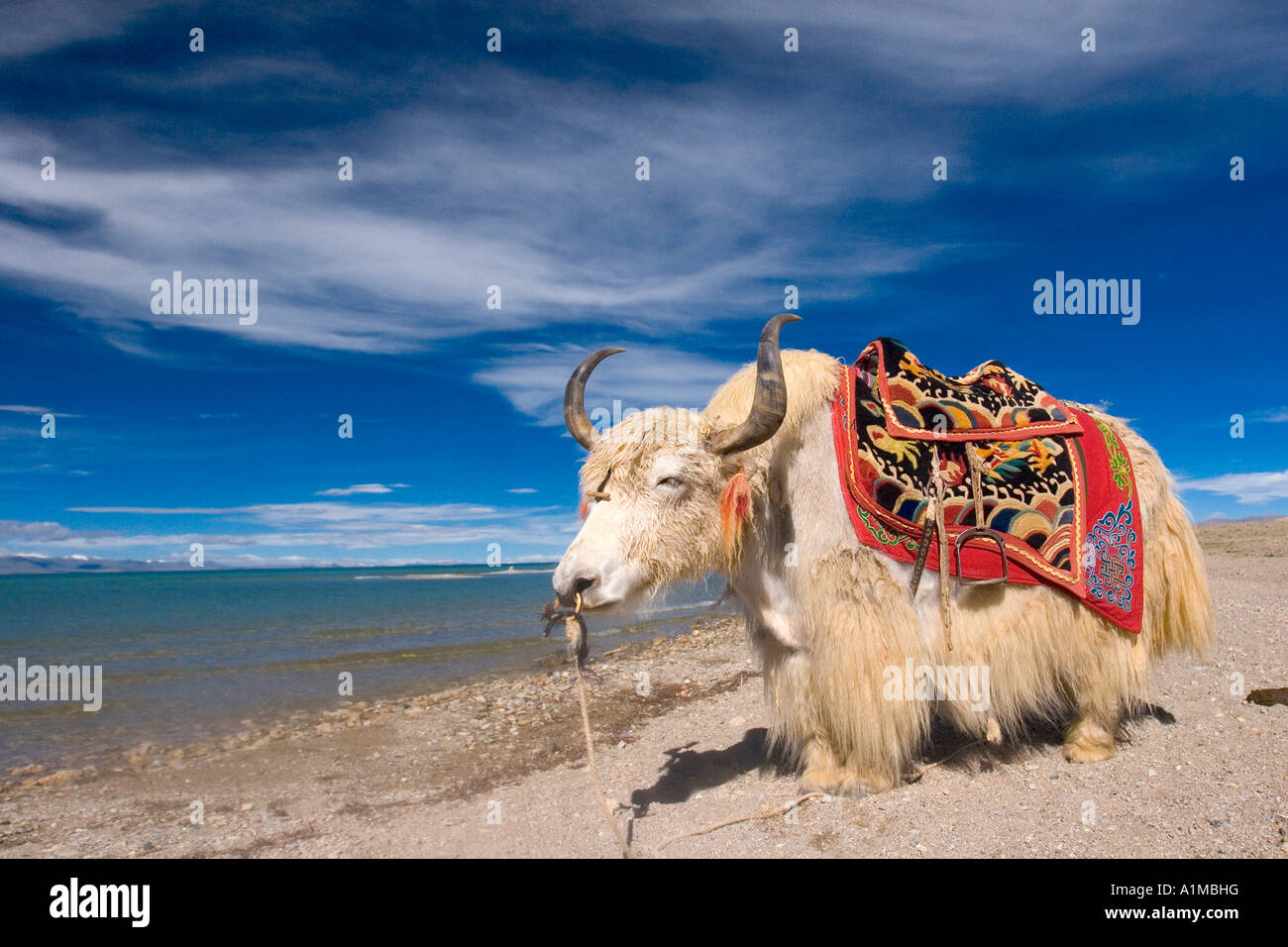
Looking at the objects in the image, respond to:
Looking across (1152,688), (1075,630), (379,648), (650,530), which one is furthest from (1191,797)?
(379,648)

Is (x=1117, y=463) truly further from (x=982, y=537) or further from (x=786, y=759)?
(x=786, y=759)

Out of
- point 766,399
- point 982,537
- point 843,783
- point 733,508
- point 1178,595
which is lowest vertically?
point 843,783

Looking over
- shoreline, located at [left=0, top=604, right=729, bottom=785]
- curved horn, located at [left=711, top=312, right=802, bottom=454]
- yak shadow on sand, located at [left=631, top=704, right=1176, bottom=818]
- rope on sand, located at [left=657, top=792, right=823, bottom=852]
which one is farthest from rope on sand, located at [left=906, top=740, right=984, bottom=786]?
curved horn, located at [left=711, top=312, right=802, bottom=454]

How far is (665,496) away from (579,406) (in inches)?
32.7

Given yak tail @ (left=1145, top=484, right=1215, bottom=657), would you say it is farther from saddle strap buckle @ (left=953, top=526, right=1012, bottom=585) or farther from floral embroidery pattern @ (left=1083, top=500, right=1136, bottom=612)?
saddle strap buckle @ (left=953, top=526, right=1012, bottom=585)

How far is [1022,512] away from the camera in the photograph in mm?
3896

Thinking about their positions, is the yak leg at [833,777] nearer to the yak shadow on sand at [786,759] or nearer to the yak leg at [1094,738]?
the yak shadow on sand at [786,759]

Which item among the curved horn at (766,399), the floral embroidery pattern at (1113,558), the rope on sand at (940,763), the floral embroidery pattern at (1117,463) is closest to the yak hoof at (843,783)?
the rope on sand at (940,763)

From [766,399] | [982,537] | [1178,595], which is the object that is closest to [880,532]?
[982,537]

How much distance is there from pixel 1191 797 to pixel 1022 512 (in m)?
1.57

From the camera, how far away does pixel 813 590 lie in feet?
12.1

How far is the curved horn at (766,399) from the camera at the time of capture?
3.24m

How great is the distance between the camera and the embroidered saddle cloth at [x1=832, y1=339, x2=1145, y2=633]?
3725 mm

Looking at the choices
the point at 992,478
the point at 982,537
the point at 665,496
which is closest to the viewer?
the point at 665,496
